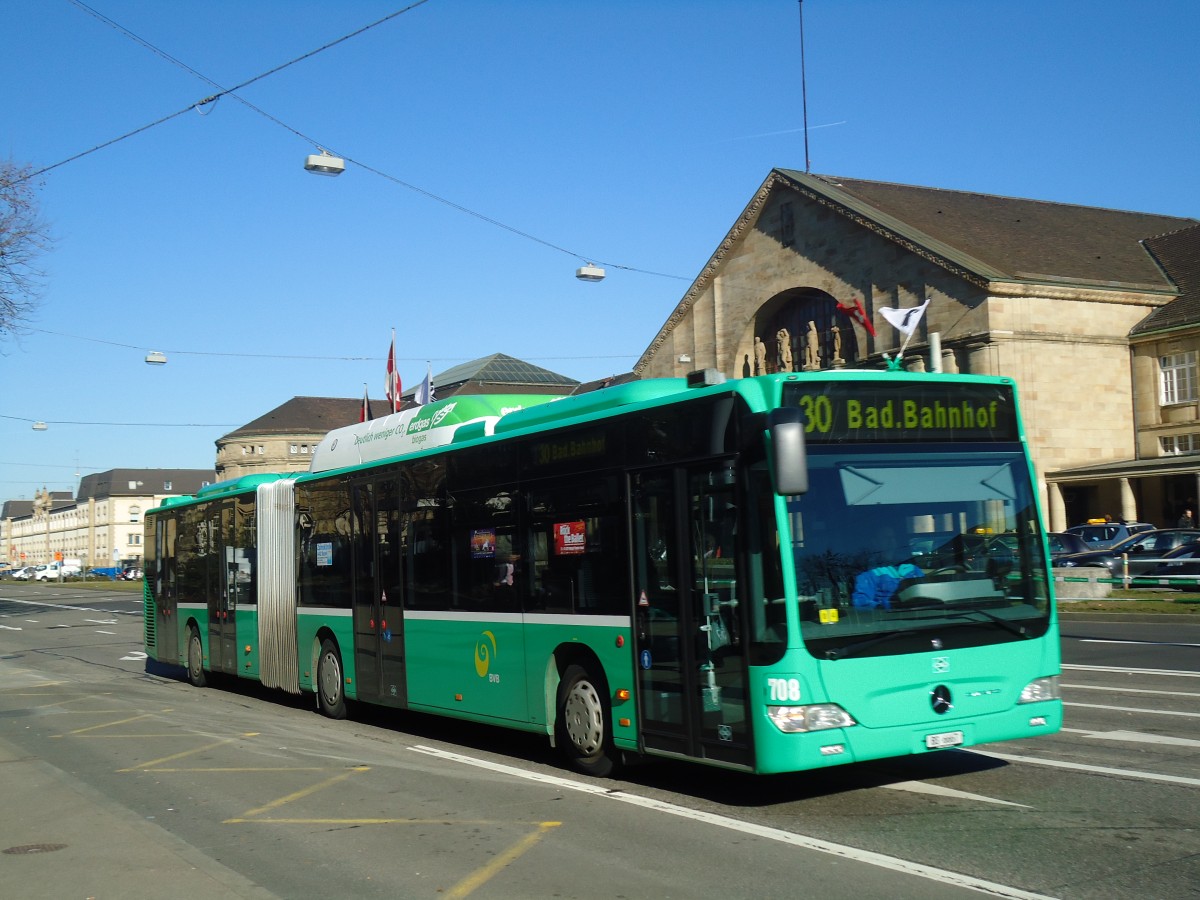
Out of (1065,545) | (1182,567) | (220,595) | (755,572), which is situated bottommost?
(1182,567)

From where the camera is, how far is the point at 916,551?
8.17 metres

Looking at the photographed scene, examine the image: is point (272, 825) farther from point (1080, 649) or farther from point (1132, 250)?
point (1132, 250)

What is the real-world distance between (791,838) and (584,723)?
2838 millimetres

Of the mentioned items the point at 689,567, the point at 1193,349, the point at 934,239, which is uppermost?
the point at 934,239

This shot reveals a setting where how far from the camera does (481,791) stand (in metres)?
9.55

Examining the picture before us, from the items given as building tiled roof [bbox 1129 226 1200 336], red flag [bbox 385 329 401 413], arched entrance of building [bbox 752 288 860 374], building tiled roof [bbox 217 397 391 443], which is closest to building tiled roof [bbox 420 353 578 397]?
building tiled roof [bbox 217 397 391 443]

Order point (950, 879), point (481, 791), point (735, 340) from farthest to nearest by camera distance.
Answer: point (735, 340) → point (481, 791) → point (950, 879)

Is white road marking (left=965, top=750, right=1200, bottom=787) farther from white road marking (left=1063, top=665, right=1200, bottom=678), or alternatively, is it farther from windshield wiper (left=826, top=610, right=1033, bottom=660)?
white road marking (left=1063, top=665, right=1200, bottom=678)

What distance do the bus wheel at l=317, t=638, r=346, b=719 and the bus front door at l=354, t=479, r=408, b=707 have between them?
0.71 m

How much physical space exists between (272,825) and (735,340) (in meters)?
55.8

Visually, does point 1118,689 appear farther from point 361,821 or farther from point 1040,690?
point 361,821

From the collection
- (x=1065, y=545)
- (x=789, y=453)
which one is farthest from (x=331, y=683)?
(x=1065, y=545)

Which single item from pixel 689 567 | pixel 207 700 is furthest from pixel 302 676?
pixel 689 567

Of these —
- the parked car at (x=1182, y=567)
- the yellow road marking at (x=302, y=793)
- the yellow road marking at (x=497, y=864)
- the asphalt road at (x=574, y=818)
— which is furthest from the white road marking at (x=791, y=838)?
the parked car at (x=1182, y=567)
